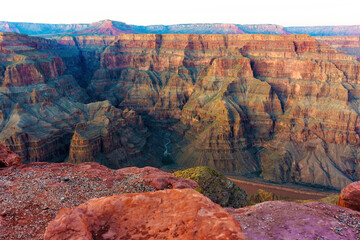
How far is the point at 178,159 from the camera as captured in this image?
6475cm

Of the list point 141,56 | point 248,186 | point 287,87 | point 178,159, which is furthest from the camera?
point 141,56

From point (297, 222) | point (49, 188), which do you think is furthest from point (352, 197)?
point (49, 188)

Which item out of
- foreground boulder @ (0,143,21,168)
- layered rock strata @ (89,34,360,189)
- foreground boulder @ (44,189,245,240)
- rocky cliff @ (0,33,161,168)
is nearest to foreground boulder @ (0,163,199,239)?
foreground boulder @ (0,143,21,168)

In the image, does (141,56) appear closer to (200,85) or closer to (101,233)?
(200,85)

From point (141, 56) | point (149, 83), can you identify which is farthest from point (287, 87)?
point (141, 56)

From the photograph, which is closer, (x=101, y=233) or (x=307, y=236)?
(x=101, y=233)

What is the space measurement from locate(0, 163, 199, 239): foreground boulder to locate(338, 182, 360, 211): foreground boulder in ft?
37.0

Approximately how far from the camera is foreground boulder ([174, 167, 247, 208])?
26.4 m

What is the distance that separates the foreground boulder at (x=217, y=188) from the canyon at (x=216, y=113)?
1198 inches

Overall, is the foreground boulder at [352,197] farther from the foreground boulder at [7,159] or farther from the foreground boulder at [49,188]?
the foreground boulder at [7,159]

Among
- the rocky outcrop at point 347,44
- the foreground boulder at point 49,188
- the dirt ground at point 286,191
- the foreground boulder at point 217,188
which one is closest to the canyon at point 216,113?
the dirt ground at point 286,191

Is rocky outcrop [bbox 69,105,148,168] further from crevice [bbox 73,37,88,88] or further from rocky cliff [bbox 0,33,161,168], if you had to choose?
crevice [bbox 73,37,88,88]

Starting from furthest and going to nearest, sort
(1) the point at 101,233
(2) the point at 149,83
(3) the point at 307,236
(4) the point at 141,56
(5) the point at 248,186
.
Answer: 1. (4) the point at 141,56
2. (2) the point at 149,83
3. (5) the point at 248,186
4. (3) the point at 307,236
5. (1) the point at 101,233

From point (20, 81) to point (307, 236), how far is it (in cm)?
7170
